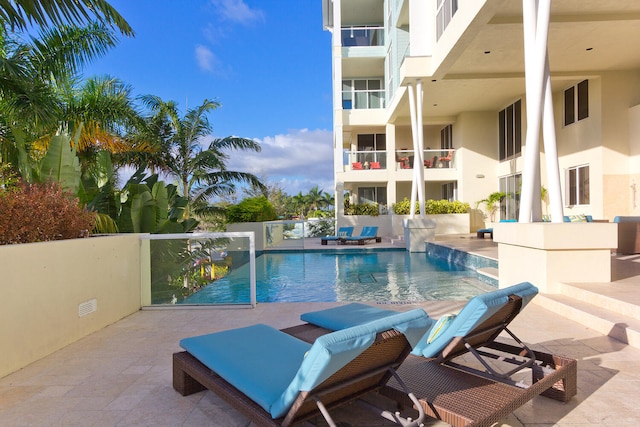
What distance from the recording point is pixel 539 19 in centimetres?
628

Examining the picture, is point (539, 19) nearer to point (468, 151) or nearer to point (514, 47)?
point (514, 47)

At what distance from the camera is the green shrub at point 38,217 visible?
4461 millimetres

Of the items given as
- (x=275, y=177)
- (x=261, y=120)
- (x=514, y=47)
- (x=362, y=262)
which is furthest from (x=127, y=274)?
(x=261, y=120)

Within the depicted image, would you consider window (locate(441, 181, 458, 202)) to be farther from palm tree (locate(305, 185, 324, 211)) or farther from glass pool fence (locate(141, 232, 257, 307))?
palm tree (locate(305, 185, 324, 211))

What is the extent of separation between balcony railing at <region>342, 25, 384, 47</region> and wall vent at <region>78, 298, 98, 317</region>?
1999 cm

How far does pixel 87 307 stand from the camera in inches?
196

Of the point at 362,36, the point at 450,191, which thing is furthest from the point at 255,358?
the point at 362,36

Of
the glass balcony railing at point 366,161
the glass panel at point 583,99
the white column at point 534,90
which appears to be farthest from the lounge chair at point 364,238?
the white column at point 534,90

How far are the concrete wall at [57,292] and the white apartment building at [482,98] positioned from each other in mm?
7060

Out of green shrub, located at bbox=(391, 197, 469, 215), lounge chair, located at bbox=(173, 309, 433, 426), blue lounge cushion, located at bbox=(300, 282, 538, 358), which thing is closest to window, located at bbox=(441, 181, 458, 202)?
green shrub, located at bbox=(391, 197, 469, 215)

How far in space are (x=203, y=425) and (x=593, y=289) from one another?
5.53m

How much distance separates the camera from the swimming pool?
6668mm

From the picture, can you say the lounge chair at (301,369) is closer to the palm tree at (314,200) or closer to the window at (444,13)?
the window at (444,13)

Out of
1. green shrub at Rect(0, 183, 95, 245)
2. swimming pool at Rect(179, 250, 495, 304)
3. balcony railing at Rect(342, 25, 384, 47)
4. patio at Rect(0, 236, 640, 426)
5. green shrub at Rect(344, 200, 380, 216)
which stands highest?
balcony railing at Rect(342, 25, 384, 47)
